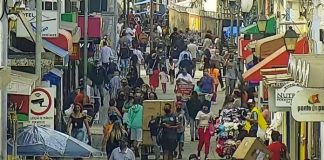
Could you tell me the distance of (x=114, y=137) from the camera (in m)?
22.1

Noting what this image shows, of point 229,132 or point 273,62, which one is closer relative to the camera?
point 273,62

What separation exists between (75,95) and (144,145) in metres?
3.50

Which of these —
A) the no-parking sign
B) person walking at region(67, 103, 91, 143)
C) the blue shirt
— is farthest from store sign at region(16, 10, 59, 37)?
the blue shirt

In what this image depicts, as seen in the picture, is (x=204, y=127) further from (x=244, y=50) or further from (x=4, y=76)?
(x=4, y=76)

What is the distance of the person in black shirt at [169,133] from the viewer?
22641mm

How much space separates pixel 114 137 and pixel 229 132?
2223mm

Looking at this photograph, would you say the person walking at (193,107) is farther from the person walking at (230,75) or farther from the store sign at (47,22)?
the person walking at (230,75)

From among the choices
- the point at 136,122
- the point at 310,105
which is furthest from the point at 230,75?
the point at 310,105

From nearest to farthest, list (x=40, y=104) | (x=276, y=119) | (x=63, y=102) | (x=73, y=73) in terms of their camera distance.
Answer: (x=40, y=104), (x=276, y=119), (x=63, y=102), (x=73, y=73)

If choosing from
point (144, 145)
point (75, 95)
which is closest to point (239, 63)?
point (75, 95)

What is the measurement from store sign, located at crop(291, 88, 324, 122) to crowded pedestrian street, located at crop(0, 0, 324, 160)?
1 cm

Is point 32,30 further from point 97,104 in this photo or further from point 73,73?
point 73,73

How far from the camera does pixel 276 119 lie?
23141 mm

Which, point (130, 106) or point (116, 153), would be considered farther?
point (130, 106)
